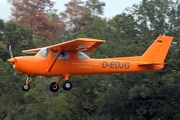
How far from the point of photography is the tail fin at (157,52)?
2512 centimetres

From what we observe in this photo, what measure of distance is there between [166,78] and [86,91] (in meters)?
5.75

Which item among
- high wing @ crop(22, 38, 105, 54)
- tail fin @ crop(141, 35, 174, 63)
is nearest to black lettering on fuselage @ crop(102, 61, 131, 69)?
tail fin @ crop(141, 35, 174, 63)

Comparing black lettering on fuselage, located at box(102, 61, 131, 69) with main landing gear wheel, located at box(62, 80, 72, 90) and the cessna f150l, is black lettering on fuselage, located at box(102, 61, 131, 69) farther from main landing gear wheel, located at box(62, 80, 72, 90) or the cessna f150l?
main landing gear wheel, located at box(62, 80, 72, 90)

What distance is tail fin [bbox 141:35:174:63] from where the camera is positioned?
989 inches

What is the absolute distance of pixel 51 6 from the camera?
78.7m

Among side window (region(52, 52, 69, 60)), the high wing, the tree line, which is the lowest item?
the tree line

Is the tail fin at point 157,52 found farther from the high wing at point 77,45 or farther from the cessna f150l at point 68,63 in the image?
the high wing at point 77,45

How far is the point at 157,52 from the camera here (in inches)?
997

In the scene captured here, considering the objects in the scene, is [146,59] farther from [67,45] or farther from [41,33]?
[41,33]

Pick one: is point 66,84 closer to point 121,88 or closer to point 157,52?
point 157,52

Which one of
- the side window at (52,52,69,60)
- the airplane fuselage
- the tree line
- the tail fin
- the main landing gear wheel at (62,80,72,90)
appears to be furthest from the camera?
the tree line

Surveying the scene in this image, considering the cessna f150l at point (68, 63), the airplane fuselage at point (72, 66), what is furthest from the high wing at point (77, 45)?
the airplane fuselage at point (72, 66)

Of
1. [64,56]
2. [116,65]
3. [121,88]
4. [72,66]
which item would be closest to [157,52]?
[116,65]

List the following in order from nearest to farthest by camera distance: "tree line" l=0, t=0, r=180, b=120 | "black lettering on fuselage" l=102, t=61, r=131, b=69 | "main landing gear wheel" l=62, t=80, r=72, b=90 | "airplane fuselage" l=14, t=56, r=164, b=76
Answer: "airplane fuselage" l=14, t=56, r=164, b=76 → "main landing gear wheel" l=62, t=80, r=72, b=90 → "black lettering on fuselage" l=102, t=61, r=131, b=69 → "tree line" l=0, t=0, r=180, b=120
